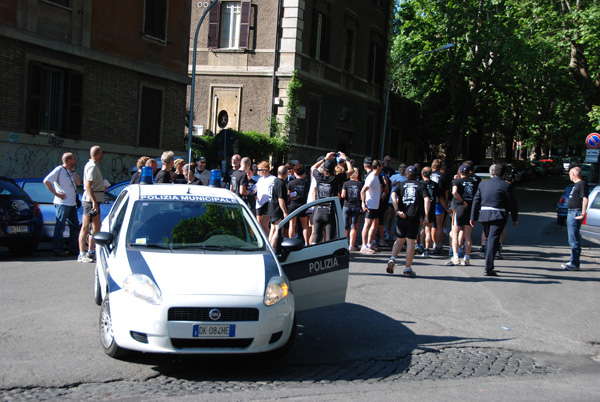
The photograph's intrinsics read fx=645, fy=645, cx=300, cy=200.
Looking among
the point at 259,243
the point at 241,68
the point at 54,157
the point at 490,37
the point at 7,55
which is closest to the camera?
the point at 259,243

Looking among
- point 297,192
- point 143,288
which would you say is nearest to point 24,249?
point 297,192

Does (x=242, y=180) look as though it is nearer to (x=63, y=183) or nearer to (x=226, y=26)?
(x=63, y=183)

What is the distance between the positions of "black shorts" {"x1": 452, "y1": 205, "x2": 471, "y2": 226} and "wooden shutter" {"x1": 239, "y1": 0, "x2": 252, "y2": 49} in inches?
683

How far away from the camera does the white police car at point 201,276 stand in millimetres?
5125

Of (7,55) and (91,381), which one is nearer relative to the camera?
(91,381)

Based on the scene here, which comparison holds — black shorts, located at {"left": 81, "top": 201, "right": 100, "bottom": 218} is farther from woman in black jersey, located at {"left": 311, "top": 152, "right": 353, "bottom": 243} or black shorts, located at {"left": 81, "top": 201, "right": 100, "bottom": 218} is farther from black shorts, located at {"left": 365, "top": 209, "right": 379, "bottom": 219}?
black shorts, located at {"left": 365, "top": 209, "right": 379, "bottom": 219}

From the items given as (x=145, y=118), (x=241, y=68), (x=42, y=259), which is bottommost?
(x=42, y=259)

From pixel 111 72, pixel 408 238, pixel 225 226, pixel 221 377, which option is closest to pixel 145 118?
pixel 111 72

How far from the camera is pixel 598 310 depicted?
29.7 feet

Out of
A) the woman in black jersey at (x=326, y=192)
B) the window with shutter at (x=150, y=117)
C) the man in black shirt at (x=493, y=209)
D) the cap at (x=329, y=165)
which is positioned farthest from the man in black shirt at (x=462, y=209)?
the window with shutter at (x=150, y=117)

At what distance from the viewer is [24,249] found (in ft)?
38.0

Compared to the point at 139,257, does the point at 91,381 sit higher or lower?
lower

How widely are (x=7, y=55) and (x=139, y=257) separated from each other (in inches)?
525

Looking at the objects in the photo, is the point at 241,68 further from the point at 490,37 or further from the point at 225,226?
the point at 225,226
